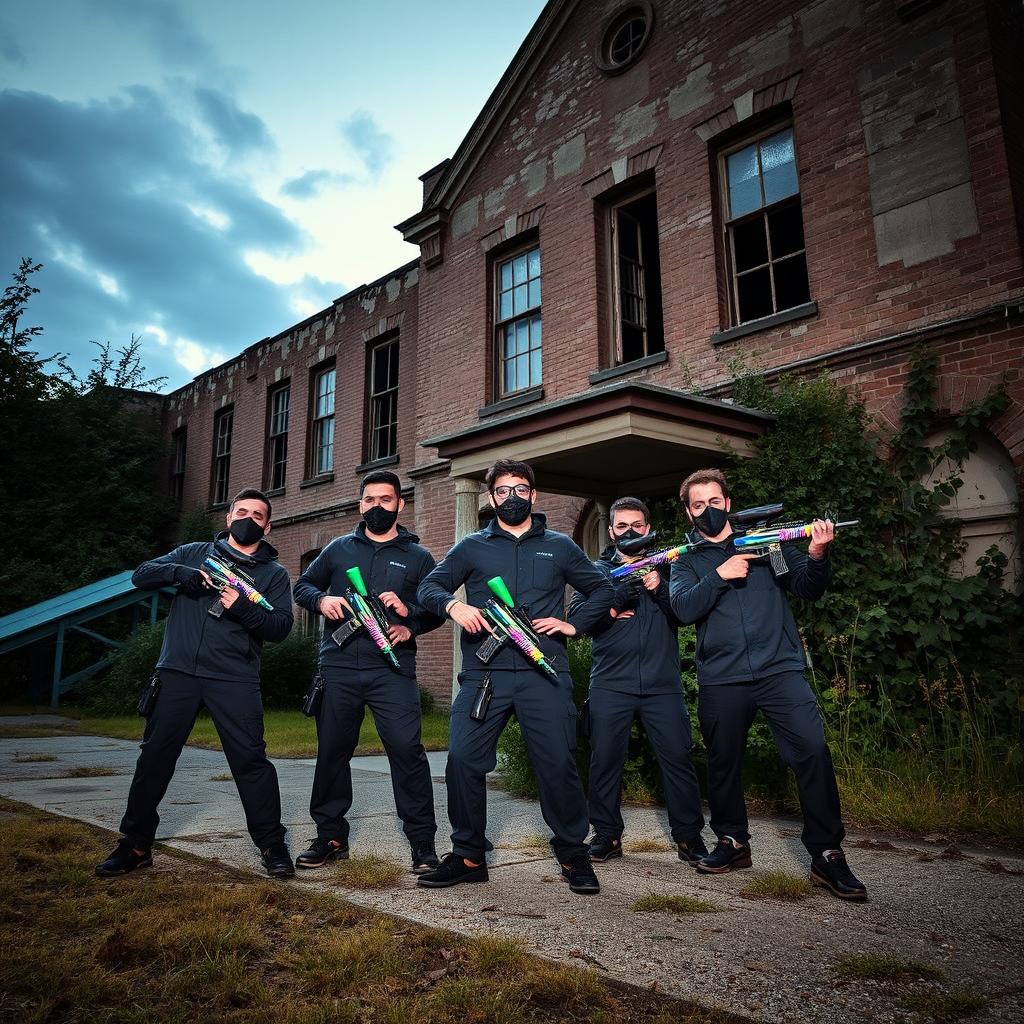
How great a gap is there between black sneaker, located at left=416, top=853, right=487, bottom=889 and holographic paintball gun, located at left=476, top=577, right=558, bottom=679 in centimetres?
85

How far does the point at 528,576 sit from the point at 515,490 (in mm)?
417

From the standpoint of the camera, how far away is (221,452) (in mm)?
19156

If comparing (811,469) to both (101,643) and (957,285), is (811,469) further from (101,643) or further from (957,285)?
(101,643)

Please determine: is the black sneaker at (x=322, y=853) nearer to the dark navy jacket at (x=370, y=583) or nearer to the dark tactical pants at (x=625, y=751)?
the dark navy jacket at (x=370, y=583)

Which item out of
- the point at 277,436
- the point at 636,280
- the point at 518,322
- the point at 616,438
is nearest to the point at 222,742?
the point at 616,438

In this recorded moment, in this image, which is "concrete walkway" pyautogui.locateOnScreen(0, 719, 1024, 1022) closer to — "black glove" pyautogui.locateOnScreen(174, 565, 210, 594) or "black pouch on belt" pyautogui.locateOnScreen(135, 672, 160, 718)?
"black pouch on belt" pyautogui.locateOnScreen(135, 672, 160, 718)

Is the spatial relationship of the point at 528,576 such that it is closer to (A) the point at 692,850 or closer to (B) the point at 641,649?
(B) the point at 641,649

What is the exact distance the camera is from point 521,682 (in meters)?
3.62

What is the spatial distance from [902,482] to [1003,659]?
67.4 inches

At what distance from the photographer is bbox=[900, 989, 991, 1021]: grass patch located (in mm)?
2164

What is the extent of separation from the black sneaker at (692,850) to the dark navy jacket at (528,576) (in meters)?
1.13

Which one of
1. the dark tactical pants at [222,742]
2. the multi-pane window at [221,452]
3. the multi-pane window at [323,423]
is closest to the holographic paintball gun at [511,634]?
the dark tactical pants at [222,742]

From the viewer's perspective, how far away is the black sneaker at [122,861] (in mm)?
3531

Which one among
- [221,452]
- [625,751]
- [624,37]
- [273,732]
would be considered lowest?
[273,732]
